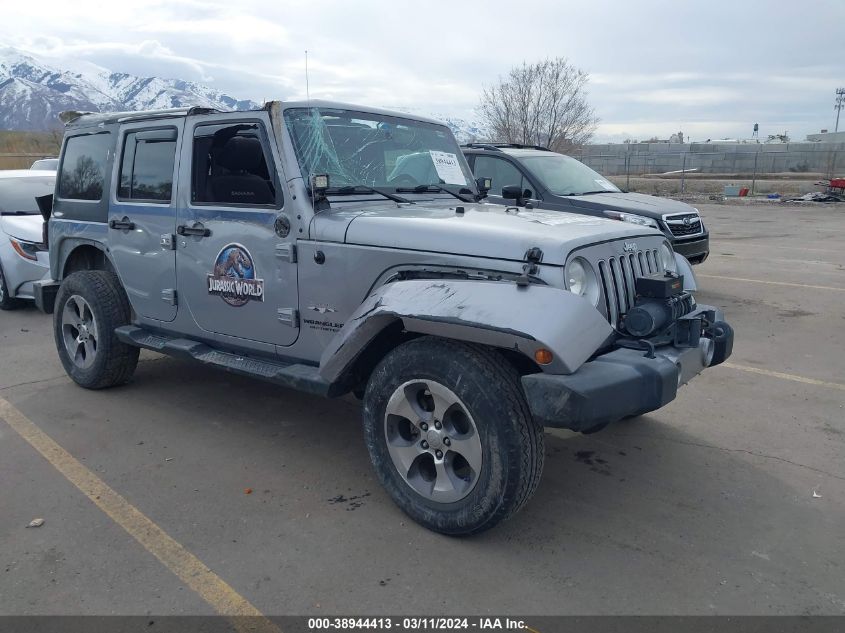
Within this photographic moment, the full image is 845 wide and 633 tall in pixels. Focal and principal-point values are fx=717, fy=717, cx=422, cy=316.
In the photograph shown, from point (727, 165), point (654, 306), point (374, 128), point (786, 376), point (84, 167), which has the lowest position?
point (786, 376)

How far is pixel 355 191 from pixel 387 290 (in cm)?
94

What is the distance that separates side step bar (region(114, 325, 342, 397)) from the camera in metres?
3.81

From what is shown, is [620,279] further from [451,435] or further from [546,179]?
[546,179]

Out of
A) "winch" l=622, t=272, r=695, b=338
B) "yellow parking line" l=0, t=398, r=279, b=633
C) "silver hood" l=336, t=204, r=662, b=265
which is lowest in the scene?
"yellow parking line" l=0, t=398, r=279, b=633

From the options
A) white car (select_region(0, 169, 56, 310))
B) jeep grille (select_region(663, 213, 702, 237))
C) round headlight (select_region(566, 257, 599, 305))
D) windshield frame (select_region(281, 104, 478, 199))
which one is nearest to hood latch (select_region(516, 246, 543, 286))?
round headlight (select_region(566, 257, 599, 305))

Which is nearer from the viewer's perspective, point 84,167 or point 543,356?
point 543,356

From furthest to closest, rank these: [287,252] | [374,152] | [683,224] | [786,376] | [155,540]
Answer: [683,224]
[786,376]
[374,152]
[287,252]
[155,540]

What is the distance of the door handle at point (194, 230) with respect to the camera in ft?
14.4

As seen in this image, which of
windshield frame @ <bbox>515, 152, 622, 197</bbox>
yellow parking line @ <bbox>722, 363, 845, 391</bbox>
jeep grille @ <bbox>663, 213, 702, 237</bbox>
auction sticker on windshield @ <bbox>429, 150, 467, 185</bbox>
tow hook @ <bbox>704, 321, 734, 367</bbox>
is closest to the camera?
tow hook @ <bbox>704, 321, 734, 367</bbox>

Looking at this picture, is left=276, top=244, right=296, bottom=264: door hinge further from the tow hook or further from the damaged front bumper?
the tow hook

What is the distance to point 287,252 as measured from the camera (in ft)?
13.0

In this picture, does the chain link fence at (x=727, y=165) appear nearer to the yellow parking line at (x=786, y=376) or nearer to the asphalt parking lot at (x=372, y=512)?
the yellow parking line at (x=786, y=376)

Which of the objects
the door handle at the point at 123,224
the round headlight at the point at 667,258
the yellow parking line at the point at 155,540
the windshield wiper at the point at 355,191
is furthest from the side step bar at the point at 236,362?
the round headlight at the point at 667,258

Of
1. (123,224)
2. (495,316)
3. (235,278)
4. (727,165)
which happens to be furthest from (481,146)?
(727,165)
